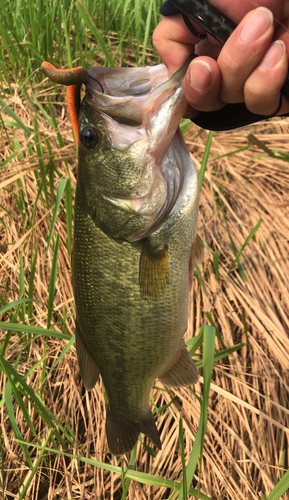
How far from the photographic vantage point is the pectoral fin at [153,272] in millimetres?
1228

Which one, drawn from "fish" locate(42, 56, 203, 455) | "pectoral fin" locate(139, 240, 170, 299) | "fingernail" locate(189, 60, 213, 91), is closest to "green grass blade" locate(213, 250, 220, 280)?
"fish" locate(42, 56, 203, 455)

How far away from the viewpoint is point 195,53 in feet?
4.03

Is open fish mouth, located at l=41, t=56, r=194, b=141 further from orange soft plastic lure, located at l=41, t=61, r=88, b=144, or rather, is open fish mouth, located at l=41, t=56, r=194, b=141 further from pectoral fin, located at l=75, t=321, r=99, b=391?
pectoral fin, located at l=75, t=321, r=99, b=391

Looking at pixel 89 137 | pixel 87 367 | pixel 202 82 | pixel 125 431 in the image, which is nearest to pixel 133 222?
pixel 89 137

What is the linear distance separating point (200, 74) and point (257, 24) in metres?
0.16

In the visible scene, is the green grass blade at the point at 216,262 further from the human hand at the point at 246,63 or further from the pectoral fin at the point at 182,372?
the human hand at the point at 246,63

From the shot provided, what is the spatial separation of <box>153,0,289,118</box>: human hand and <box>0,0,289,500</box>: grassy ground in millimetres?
668

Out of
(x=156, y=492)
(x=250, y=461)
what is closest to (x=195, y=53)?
(x=250, y=461)

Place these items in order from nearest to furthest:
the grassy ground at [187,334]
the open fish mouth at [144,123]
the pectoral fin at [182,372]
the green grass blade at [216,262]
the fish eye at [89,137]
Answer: the open fish mouth at [144,123] < the fish eye at [89,137] < the pectoral fin at [182,372] < the grassy ground at [187,334] < the green grass blade at [216,262]

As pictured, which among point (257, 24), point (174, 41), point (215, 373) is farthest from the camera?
point (215, 373)

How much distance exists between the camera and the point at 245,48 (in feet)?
3.13

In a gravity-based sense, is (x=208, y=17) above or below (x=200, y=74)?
above

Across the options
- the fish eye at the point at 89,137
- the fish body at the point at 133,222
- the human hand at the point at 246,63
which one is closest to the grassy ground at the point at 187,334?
the fish body at the point at 133,222

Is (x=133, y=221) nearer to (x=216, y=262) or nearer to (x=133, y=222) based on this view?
(x=133, y=222)
